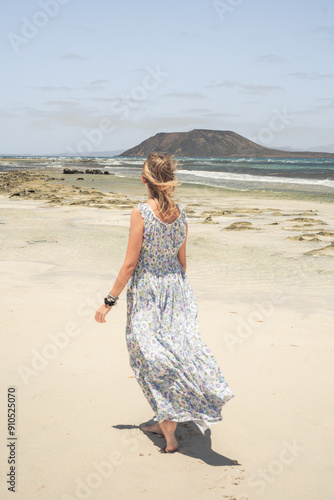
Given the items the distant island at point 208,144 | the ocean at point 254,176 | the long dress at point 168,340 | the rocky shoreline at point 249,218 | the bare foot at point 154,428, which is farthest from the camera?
the distant island at point 208,144

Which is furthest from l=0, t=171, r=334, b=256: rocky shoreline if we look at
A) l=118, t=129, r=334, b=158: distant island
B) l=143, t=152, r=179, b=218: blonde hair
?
l=118, t=129, r=334, b=158: distant island

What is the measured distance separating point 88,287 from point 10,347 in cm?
206

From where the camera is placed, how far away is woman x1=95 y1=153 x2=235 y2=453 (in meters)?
2.91

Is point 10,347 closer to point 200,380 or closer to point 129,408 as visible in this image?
point 129,408

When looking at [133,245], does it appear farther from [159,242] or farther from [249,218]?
[249,218]

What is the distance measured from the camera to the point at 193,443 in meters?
3.17

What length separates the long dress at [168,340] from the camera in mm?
2904

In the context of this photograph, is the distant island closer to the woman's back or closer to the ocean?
the ocean

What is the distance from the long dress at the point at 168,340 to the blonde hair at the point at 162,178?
0.09 meters

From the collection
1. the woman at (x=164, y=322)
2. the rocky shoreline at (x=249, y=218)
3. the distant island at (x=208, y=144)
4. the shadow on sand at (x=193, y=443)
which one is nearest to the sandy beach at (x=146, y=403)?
the shadow on sand at (x=193, y=443)

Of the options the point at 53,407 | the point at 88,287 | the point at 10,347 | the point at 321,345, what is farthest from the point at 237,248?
the point at 53,407

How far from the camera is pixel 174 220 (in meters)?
3.06

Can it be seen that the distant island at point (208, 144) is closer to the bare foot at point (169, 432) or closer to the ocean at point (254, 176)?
the ocean at point (254, 176)

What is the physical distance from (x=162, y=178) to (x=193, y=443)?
168 centimetres
